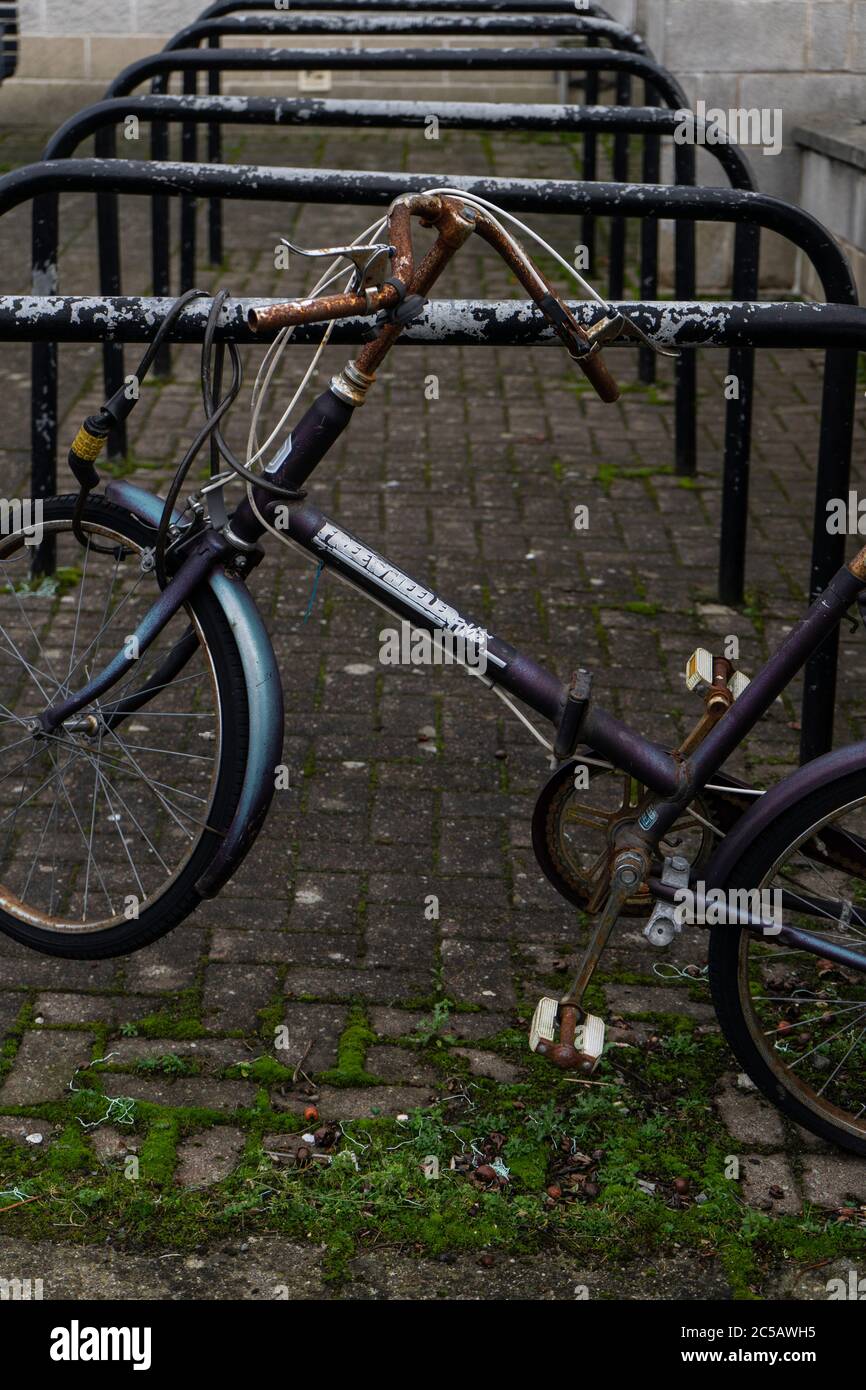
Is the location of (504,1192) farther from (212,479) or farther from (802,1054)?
(212,479)

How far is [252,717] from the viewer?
2.97 metres

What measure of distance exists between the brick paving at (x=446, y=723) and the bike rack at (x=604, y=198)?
789mm

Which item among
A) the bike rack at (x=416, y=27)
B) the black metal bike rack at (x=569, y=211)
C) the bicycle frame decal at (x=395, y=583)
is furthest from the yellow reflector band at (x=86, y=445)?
the bike rack at (x=416, y=27)

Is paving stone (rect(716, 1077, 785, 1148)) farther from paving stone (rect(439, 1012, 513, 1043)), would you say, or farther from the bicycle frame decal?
the bicycle frame decal

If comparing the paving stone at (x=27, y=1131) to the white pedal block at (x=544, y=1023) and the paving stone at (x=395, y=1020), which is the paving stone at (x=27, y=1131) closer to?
the paving stone at (x=395, y=1020)

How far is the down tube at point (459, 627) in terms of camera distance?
295 centimetres

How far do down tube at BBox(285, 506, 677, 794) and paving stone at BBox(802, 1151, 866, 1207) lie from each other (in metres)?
0.70

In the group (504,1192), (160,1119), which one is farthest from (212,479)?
(504,1192)

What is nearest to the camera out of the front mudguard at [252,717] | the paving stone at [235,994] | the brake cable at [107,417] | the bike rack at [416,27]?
the brake cable at [107,417]

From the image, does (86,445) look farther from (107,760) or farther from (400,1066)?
(400,1066)

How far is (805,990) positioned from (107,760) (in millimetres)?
1487

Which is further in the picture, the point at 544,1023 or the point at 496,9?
the point at 496,9

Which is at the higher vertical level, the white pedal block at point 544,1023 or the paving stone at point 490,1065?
the white pedal block at point 544,1023

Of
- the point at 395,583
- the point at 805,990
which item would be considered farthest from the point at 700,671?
the point at 805,990
